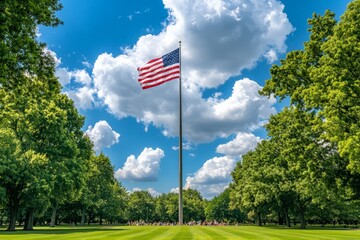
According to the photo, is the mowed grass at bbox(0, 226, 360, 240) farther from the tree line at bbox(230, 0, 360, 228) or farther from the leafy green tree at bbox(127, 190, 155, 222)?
the leafy green tree at bbox(127, 190, 155, 222)

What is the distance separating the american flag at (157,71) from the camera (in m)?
41.1

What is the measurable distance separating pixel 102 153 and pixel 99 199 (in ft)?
40.0

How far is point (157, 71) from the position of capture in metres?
42.0

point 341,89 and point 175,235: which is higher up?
point 341,89

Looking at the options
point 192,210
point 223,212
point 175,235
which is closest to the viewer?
point 175,235

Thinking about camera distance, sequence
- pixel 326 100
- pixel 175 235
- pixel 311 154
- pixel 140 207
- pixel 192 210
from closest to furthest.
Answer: pixel 326 100
pixel 175 235
pixel 311 154
pixel 140 207
pixel 192 210

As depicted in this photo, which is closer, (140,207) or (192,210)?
(140,207)

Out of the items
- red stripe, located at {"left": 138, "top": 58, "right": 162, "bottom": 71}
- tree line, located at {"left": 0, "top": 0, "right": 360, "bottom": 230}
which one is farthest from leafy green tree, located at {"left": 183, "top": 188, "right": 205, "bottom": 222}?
red stripe, located at {"left": 138, "top": 58, "right": 162, "bottom": 71}

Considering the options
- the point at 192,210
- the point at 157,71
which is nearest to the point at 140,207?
the point at 192,210

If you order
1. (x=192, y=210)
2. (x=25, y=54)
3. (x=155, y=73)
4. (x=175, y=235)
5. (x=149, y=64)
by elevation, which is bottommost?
(x=175, y=235)

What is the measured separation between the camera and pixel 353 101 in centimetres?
2269

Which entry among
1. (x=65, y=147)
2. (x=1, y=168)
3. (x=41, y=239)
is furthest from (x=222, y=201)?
(x=41, y=239)

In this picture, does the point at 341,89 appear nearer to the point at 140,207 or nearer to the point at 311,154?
the point at 311,154

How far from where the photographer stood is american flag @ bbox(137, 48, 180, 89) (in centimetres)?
4106
